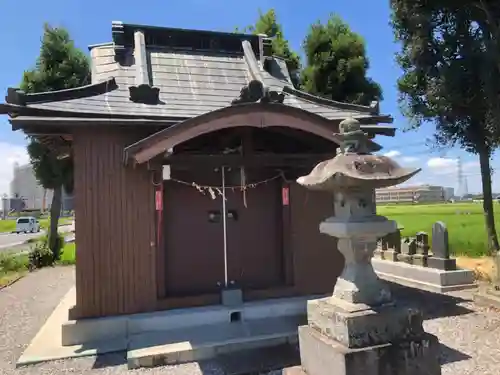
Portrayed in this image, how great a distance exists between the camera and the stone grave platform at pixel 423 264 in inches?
410

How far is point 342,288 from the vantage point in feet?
14.0

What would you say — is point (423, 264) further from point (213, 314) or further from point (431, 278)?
point (213, 314)

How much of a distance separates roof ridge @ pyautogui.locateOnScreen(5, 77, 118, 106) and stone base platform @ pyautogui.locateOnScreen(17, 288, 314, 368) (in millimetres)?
3786

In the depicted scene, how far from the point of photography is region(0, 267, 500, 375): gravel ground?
5539 mm

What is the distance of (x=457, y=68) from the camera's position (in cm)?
1259

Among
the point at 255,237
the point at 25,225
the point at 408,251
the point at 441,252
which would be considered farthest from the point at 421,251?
the point at 25,225

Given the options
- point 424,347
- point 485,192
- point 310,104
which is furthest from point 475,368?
point 485,192

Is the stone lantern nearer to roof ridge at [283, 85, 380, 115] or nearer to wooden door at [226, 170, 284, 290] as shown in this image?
wooden door at [226, 170, 284, 290]

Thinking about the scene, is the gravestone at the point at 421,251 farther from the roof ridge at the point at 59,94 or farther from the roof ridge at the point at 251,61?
the roof ridge at the point at 59,94

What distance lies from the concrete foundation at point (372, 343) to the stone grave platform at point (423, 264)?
18.5ft

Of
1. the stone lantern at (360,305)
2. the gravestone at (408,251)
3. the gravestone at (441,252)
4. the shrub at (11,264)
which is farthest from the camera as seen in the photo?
the shrub at (11,264)

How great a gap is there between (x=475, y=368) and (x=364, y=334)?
8.32 ft

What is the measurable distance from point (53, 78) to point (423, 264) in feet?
52.4

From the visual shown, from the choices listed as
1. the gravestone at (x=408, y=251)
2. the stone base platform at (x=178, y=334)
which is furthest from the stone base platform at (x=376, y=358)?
the gravestone at (x=408, y=251)
